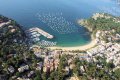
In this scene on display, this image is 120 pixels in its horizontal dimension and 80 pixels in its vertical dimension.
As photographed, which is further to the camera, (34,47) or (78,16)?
(78,16)

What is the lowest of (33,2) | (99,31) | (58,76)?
(58,76)

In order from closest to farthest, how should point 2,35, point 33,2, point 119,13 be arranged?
point 2,35
point 33,2
point 119,13

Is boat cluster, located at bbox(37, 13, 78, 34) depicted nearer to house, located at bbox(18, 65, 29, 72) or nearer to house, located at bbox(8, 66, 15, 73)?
house, located at bbox(18, 65, 29, 72)

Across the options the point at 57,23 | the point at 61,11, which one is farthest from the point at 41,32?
the point at 61,11

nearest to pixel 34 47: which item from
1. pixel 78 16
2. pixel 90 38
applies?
pixel 90 38

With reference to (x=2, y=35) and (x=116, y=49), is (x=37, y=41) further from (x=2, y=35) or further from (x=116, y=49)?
(x=116, y=49)

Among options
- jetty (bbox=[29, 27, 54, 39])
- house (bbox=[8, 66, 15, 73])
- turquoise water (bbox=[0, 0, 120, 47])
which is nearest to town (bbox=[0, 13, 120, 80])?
house (bbox=[8, 66, 15, 73])

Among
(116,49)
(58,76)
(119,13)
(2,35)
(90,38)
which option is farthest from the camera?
(119,13)

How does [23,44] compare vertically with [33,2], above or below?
below
